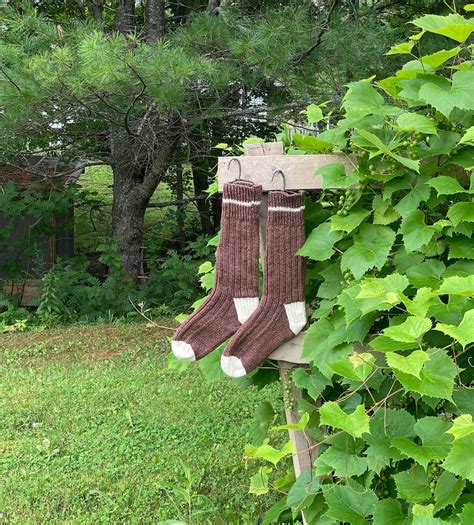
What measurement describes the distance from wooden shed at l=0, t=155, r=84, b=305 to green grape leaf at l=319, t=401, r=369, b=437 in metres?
6.72

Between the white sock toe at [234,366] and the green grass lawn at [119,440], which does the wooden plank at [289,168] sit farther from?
the green grass lawn at [119,440]

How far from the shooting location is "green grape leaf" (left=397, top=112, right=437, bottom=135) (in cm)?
147

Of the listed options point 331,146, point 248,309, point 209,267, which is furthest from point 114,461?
point 331,146

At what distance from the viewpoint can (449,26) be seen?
1.45 meters

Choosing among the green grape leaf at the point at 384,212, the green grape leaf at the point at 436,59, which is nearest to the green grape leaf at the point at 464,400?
the green grape leaf at the point at 384,212

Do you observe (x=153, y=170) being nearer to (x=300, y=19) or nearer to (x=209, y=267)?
(x=300, y=19)

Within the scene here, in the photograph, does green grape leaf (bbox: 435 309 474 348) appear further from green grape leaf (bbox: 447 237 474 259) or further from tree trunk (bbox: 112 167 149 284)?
tree trunk (bbox: 112 167 149 284)

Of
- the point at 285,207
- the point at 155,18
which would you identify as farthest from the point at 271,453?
the point at 155,18

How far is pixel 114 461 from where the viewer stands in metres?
3.22

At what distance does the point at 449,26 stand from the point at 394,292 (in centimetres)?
62

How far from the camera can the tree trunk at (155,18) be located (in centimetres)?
637

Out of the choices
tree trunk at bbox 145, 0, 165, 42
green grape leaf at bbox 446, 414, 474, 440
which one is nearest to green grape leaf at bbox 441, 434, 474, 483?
green grape leaf at bbox 446, 414, 474, 440

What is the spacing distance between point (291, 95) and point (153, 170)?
172 centimetres

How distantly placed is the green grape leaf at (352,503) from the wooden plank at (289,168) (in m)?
0.75
